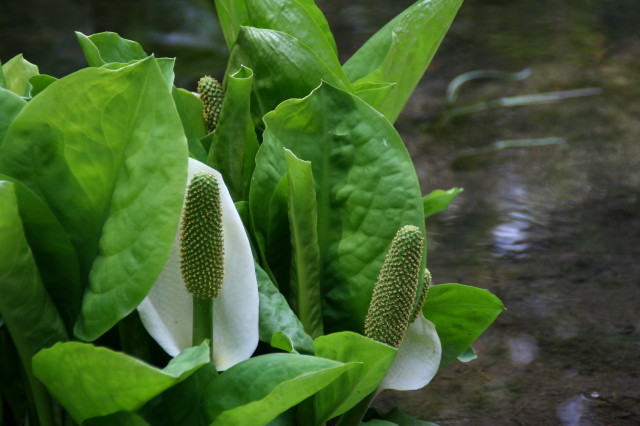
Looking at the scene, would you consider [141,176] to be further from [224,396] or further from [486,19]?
[486,19]

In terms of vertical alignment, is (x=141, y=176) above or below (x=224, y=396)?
above

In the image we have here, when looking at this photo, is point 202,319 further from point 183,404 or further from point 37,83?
point 37,83

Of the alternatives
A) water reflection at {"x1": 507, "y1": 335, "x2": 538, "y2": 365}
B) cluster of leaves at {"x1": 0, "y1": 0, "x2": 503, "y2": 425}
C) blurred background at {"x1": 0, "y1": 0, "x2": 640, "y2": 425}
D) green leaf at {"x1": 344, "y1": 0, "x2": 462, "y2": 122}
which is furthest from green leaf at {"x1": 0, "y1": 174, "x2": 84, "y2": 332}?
water reflection at {"x1": 507, "y1": 335, "x2": 538, "y2": 365}

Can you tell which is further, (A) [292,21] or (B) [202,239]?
(A) [292,21]

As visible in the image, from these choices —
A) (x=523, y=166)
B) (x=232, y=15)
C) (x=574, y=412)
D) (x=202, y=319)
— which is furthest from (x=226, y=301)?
(x=523, y=166)

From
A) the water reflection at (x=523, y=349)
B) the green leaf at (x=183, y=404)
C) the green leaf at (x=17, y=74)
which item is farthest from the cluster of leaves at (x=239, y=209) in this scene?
the water reflection at (x=523, y=349)

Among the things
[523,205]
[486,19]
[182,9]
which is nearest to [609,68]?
[486,19]

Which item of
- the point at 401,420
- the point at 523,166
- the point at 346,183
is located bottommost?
the point at 523,166
